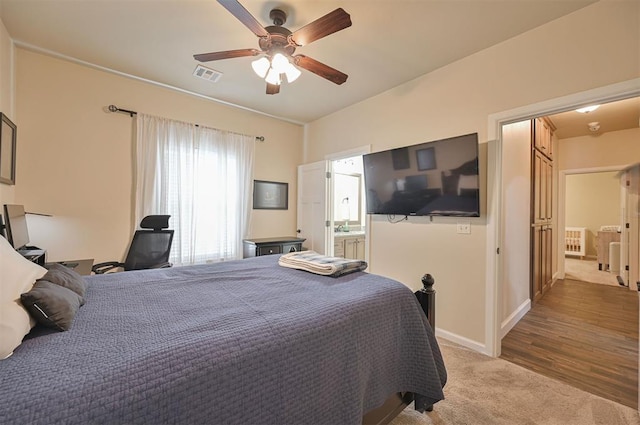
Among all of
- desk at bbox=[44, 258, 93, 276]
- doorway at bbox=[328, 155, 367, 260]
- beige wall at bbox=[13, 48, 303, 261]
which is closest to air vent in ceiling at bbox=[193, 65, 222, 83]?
beige wall at bbox=[13, 48, 303, 261]

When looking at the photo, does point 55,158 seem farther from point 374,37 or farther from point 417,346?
point 417,346

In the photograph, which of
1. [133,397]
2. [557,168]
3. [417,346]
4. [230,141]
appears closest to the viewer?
[133,397]

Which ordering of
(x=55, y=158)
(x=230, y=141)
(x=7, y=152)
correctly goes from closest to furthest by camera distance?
1. (x=7, y=152)
2. (x=55, y=158)
3. (x=230, y=141)

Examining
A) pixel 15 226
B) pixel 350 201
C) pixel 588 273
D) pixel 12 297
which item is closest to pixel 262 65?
pixel 12 297

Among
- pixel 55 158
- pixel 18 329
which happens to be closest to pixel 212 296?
pixel 18 329

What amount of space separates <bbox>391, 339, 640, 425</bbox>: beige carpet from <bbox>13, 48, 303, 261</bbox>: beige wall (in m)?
3.38

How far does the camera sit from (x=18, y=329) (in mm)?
846

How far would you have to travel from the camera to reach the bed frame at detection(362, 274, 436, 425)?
1.44 meters

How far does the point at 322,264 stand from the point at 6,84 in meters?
3.15

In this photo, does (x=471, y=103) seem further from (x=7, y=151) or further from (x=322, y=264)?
(x=7, y=151)

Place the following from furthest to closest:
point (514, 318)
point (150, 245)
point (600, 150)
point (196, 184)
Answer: point (600, 150), point (196, 184), point (514, 318), point (150, 245)

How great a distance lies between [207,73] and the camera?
294 centimetres

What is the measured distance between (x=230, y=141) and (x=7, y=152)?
6.98 feet

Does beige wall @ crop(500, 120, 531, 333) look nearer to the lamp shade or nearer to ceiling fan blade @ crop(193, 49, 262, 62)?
the lamp shade
